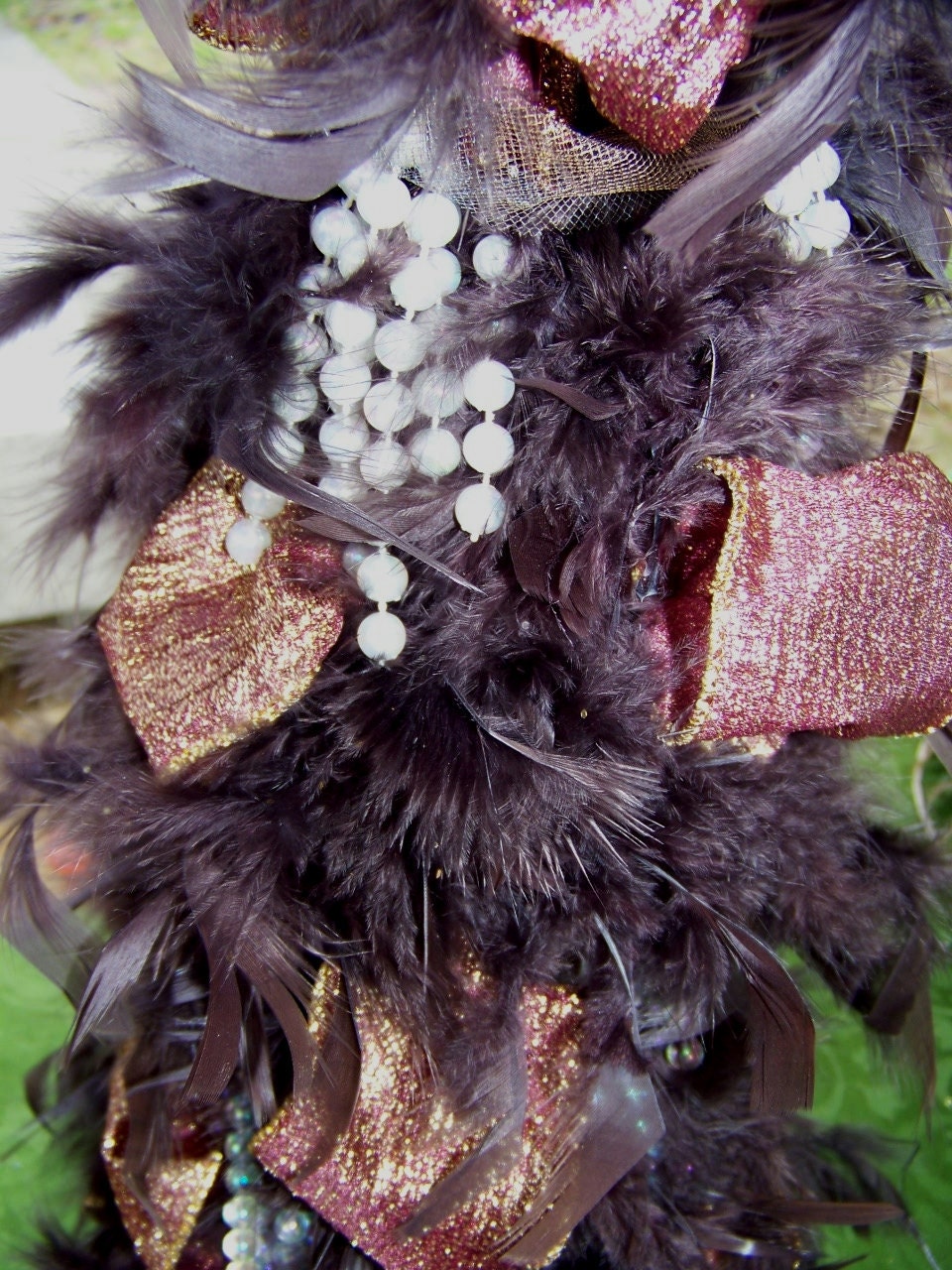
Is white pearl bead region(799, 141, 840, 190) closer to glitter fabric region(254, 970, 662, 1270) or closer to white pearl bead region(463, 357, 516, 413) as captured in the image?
white pearl bead region(463, 357, 516, 413)

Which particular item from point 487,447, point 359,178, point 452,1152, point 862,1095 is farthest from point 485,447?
point 862,1095

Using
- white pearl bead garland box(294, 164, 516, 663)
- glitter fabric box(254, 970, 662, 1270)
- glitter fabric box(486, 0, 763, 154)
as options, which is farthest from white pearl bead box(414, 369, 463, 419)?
glitter fabric box(254, 970, 662, 1270)

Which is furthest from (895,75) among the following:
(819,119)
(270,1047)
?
(270,1047)

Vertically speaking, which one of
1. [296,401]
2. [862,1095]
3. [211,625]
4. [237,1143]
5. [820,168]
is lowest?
A: [862,1095]

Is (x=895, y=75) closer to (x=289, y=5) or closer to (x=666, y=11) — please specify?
(x=666, y=11)

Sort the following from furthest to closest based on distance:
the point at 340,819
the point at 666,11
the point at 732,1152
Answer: the point at 732,1152 → the point at 340,819 → the point at 666,11

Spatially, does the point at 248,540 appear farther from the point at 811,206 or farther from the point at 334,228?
the point at 811,206
